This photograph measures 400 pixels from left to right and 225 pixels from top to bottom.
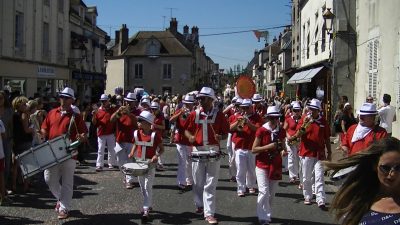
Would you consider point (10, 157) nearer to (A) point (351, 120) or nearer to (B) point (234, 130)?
(B) point (234, 130)

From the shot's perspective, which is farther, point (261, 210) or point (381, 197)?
point (261, 210)

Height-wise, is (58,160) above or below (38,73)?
below

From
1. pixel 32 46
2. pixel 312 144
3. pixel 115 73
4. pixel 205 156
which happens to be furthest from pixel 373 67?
pixel 115 73

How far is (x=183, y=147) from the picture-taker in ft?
35.8

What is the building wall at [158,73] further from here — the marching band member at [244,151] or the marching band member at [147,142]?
the marching band member at [147,142]

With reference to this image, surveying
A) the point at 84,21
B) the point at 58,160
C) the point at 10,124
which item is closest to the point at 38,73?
the point at 84,21

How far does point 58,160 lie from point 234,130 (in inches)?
148

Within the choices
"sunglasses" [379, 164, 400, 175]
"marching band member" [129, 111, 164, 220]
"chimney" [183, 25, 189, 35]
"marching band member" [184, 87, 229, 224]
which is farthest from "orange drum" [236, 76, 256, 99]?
"chimney" [183, 25, 189, 35]

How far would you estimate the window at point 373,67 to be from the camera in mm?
Answer: 17094

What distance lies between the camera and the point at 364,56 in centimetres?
1912

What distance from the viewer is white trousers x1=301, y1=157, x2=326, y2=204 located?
874 centimetres

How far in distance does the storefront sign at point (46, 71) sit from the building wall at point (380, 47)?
1600 centimetres

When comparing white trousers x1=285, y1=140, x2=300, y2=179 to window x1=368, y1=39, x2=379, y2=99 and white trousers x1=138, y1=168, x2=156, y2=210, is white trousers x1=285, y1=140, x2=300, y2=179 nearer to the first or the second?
white trousers x1=138, y1=168, x2=156, y2=210

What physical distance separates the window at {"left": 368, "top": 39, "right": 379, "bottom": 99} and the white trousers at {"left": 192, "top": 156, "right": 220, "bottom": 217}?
1070 centimetres
